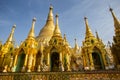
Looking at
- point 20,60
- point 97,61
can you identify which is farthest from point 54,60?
point 97,61

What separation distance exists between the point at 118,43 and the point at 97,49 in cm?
343

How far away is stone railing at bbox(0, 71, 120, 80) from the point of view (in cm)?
1602

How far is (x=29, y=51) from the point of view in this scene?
80.1ft

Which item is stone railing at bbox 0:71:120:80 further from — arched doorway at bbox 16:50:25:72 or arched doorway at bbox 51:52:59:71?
arched doorway at bbox 16:50:25:72

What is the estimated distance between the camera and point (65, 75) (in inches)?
643

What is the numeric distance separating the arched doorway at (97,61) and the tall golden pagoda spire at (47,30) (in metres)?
11.7

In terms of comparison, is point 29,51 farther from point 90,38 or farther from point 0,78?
point 90,38

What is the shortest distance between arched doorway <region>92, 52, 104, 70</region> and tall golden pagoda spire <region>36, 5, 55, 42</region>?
11.7 meters

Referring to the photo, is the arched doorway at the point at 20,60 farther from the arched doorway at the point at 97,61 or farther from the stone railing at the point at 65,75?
the arched doorway at the point at 97,61

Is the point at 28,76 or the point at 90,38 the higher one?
the point at 90,38

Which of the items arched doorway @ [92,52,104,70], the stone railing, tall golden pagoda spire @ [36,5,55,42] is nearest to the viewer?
the stone railing

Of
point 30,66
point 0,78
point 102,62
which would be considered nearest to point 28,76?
point 0,78

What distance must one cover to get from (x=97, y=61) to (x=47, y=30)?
55.2ft

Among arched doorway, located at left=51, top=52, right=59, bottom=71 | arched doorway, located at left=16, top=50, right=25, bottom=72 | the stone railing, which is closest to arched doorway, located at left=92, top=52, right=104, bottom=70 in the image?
arched doorway, located at left=51, top=52, right=59, bottom=71
